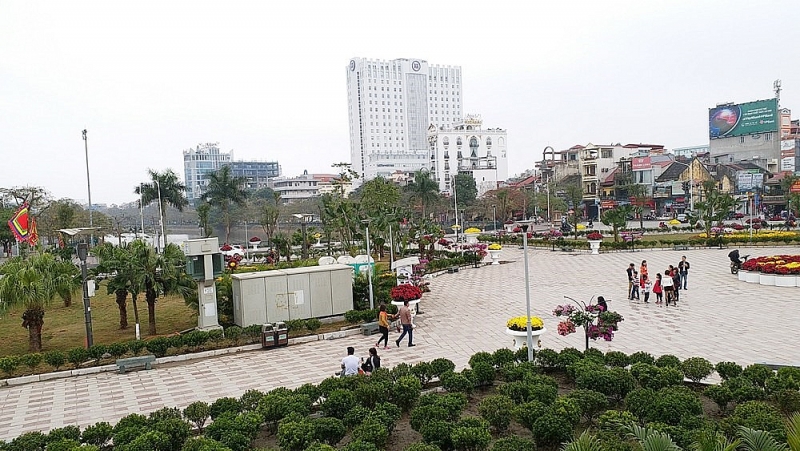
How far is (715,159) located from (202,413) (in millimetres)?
76591

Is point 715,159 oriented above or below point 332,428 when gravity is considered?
above

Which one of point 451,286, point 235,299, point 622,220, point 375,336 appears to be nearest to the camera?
point 375,336

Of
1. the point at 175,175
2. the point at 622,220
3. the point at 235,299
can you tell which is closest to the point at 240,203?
the point at 175,175

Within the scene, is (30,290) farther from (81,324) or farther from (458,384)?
(458,384)

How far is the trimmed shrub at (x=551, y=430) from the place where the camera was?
7652mm

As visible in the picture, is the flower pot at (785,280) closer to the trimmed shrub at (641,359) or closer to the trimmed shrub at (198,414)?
the trimmed shrub at (641,359)

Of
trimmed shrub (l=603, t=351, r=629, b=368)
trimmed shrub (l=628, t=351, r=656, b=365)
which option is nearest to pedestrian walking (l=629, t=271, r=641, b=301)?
trimmed shrub (l=628, t=351, r=656, b=365)

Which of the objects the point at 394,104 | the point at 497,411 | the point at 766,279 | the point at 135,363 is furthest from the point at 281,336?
the point at 394,104

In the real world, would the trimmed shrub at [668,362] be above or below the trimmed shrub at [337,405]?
above

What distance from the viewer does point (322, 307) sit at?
1778 cm

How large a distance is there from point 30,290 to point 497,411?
12904mm

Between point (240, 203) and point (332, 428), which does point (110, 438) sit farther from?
point (240, 203)

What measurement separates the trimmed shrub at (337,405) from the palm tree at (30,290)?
33.5ft

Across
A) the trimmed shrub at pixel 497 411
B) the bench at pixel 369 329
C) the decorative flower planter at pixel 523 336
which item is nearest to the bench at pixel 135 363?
the bench at pixel 369 329
